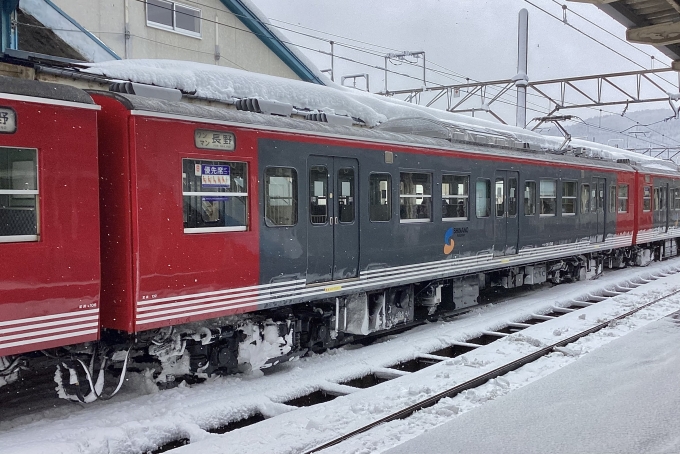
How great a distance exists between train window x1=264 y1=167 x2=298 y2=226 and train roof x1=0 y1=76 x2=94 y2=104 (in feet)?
7.51

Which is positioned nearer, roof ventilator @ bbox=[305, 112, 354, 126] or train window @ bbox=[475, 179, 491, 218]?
roof ventilator @ bbox=[305, 112, 354, 126]

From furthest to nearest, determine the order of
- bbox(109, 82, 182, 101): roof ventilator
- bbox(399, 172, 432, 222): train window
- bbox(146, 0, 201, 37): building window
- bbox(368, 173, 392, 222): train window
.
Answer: bbox(146, 0, 201, 37): building window, bbox(399, 172, 432, 222): train window, bbox(368, 173, 392, 222): train window, bbox(109, 82, 182, 101): roof ventilator

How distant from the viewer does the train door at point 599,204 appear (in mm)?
15805

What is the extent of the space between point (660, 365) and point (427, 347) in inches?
114

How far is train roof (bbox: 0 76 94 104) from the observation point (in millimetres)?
5199

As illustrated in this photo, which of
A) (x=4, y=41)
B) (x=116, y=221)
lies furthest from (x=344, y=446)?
(x=4, y=41)

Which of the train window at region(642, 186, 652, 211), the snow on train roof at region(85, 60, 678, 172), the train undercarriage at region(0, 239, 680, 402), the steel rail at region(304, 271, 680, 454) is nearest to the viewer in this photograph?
the steel rail at region(304, 271, 680, 454)

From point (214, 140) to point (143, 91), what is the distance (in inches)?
34.8

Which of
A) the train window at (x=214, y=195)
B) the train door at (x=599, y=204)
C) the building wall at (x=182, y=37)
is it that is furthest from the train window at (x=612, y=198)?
the train window at (x=214, y=195)

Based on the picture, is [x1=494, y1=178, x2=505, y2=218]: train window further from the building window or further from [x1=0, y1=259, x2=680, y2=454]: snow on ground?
the building window

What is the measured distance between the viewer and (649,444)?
5301 millimetres

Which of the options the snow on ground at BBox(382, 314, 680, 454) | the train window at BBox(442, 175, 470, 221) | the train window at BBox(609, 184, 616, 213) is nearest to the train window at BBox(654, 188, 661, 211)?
the train window at BBox(609, 184, 616, 213)

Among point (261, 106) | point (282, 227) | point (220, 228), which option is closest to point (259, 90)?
point (261, 106)

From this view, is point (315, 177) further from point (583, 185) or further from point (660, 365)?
point (583, 185)
